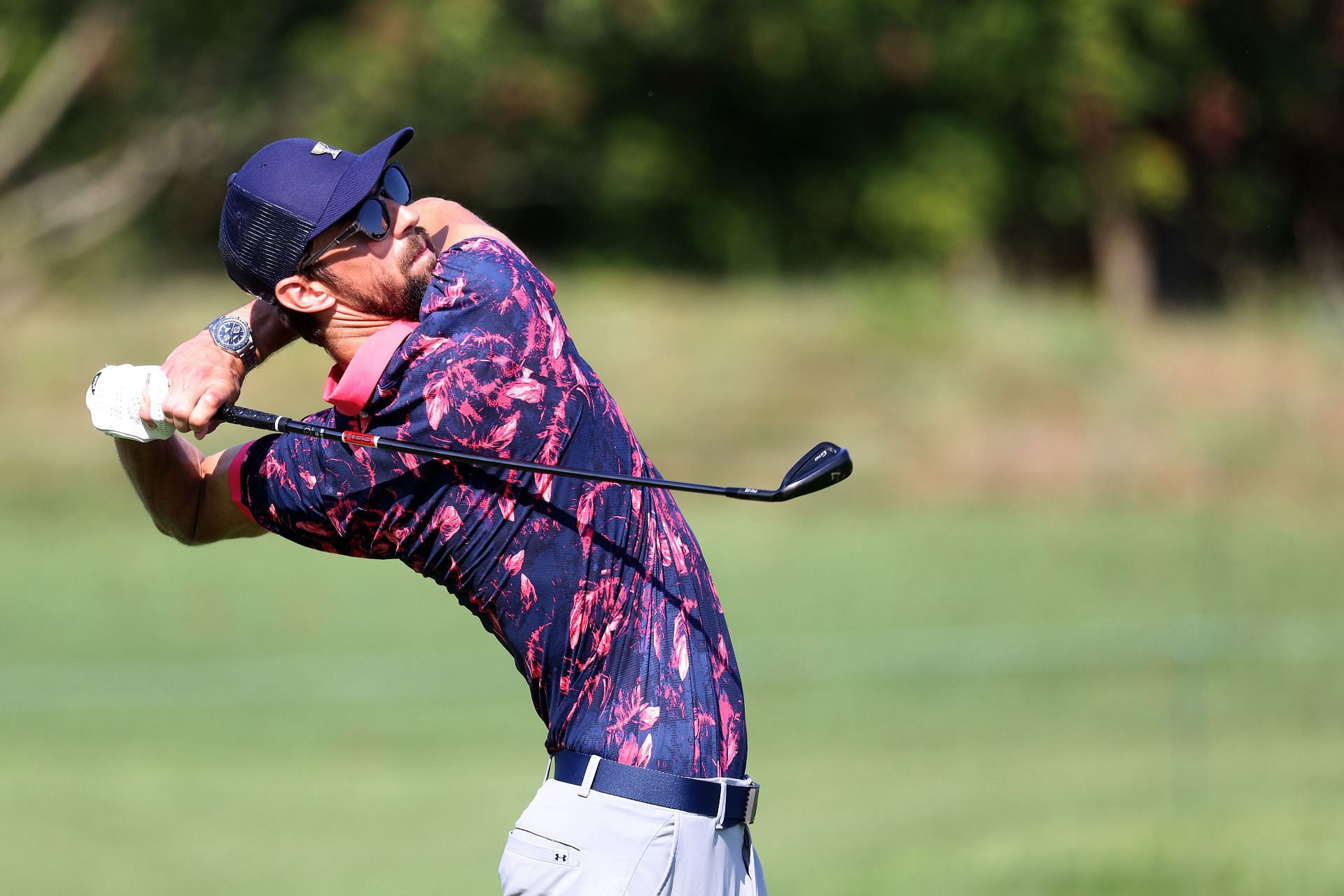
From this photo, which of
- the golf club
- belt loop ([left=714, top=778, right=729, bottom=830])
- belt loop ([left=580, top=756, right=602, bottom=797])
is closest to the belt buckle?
belt loop ([left=714, top=778, right=729, bottom=830])

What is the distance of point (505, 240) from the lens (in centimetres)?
302

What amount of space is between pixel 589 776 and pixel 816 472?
0.65 meters

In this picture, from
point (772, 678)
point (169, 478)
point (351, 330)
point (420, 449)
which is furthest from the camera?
point (772, 678)

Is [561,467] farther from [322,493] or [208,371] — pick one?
[208,371]

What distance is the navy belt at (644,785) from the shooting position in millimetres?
2912

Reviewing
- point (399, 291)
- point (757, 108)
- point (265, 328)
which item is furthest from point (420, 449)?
point (757, 108)

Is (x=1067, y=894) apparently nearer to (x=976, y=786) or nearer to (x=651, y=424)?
(x=976, y=786)

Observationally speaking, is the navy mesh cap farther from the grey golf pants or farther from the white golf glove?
the grey golf pants

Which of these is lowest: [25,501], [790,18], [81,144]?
[25,501]

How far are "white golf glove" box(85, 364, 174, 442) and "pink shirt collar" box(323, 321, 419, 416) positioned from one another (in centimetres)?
29

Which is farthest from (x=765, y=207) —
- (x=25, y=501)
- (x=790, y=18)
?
(x=25, y=501)

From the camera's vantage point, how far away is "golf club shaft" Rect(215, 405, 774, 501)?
2.79 m

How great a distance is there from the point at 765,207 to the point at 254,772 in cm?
1688

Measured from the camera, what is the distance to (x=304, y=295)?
296 centimetres
